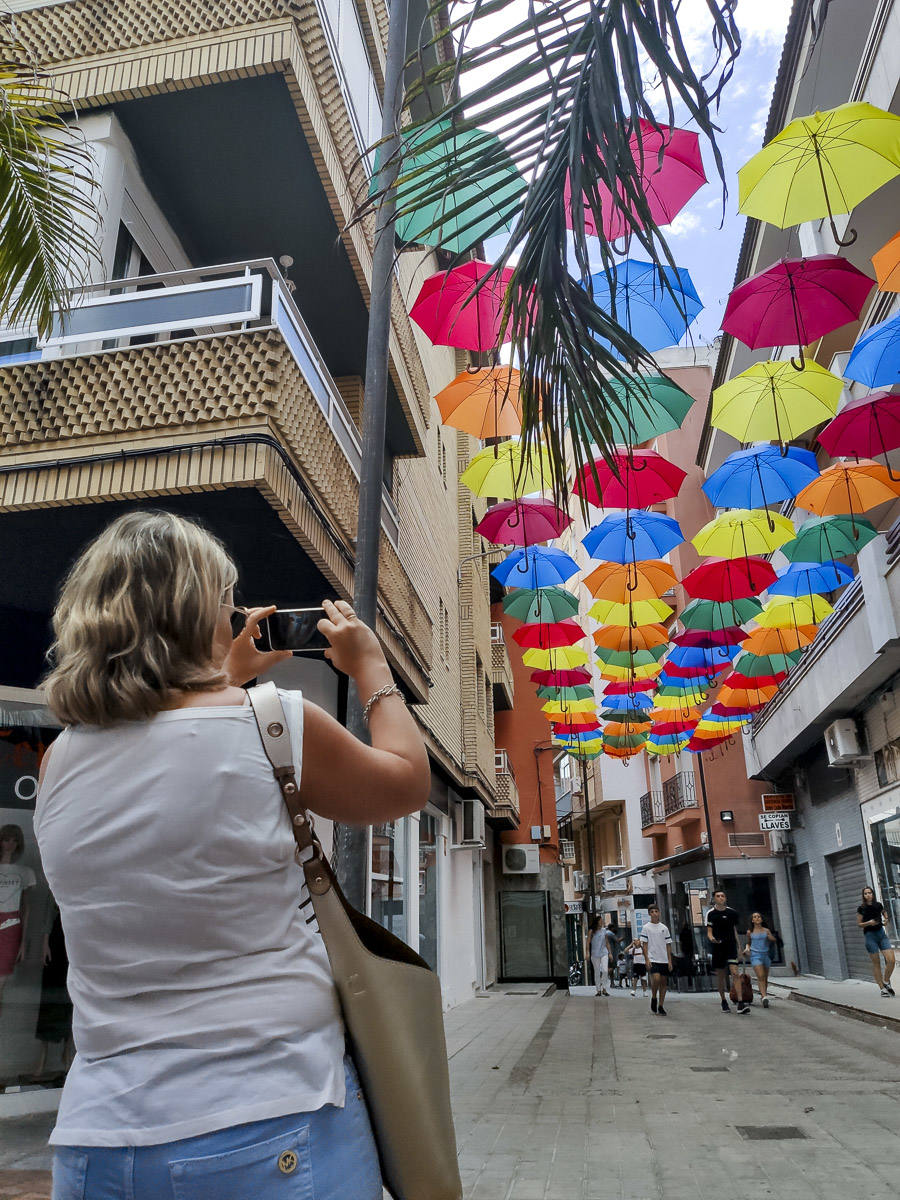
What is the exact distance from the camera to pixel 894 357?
10.0 meters

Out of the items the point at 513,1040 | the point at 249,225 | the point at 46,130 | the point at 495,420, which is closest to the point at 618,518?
the point at 495,420

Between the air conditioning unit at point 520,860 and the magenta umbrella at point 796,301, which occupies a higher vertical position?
the magenta umbrella at point 796,301

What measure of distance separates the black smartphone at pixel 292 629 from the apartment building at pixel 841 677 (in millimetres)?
11087

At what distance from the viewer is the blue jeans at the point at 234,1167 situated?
4.08ft

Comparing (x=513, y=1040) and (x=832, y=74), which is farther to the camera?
(x=832, y=74)

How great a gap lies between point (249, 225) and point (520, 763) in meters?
28.0

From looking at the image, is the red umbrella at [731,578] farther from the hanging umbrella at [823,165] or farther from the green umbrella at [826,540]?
the hanging umbrella at [823,165]

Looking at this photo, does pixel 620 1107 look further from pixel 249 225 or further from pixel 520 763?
pixel 520 763

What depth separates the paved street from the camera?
5785 millimetres

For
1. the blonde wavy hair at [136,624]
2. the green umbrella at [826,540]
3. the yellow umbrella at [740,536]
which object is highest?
the green umbrella at [826,540]

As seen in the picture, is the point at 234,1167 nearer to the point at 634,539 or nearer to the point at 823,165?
the point at 823,165

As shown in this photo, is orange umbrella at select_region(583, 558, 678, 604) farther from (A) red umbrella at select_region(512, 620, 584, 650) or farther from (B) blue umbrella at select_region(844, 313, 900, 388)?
(B) blue umbrella at select_region(844, 313, 900, 388)

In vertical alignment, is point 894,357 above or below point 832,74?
below

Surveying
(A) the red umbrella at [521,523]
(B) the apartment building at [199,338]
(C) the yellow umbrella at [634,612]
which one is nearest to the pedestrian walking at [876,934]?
(C) the yellow umbrella at [634,612]
